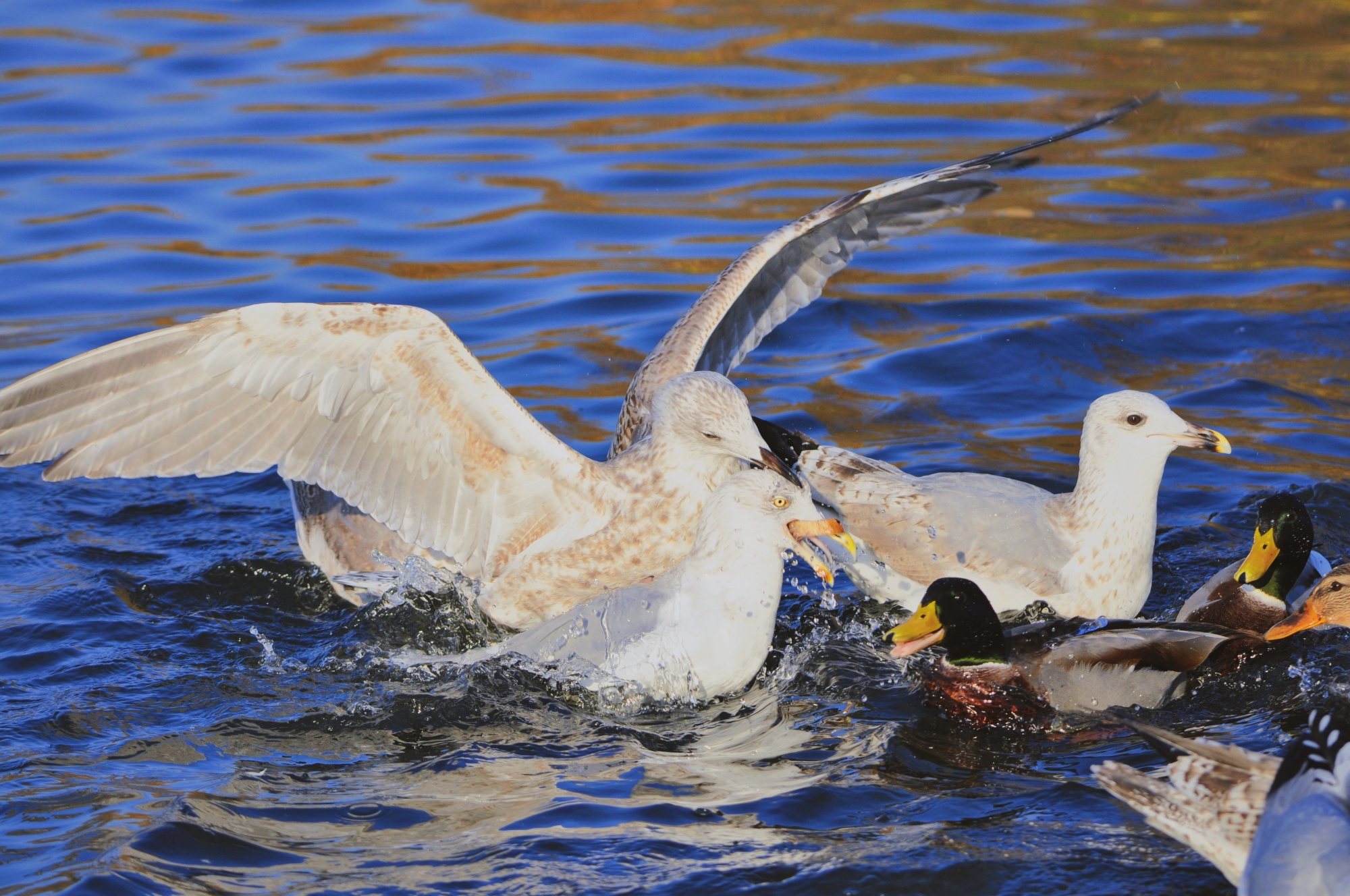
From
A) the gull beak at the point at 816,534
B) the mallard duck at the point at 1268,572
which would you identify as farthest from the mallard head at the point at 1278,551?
the gull beak at the point at 816,534

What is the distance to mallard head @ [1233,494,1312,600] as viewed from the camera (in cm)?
634

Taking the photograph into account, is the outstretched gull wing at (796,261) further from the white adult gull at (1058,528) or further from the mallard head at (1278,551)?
the mallard head at (1278,551)

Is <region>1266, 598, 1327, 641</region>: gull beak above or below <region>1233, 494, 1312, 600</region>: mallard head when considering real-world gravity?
below

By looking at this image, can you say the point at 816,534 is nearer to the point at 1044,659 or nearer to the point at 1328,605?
the point at 1044,659

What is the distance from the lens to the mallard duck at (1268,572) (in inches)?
249

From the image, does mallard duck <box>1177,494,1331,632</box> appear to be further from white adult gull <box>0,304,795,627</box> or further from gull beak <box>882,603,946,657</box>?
white adult gull <box>0,304,795,627</box>

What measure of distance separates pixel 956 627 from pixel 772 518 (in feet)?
2.78

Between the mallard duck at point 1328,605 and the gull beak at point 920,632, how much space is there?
1406mm

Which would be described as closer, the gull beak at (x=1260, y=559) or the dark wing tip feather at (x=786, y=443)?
the gull beak at (x=1260, y=559)

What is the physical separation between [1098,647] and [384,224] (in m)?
8.63

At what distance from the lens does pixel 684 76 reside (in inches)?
666

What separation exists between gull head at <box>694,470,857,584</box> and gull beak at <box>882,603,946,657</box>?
0.41 metres

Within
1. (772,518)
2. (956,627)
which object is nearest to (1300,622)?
(956,627)

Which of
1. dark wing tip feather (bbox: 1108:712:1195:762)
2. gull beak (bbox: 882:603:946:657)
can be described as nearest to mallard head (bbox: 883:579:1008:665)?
gull beak (bbox: 882:603:946:657)
